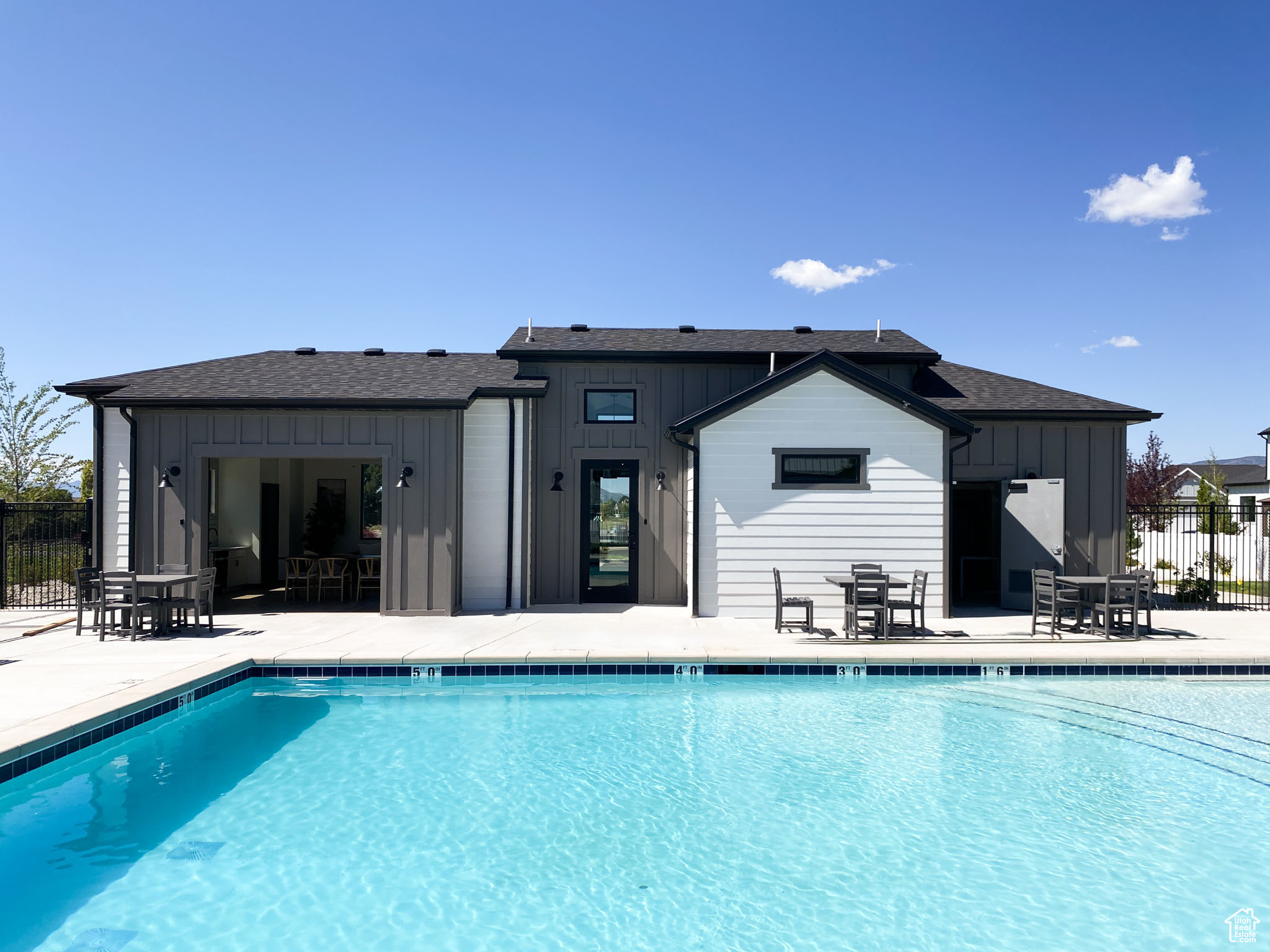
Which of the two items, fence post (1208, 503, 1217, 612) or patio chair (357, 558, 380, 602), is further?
patio chair (357, 558, 380, 602)

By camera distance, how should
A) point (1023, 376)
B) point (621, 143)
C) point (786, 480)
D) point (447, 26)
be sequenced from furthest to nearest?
point (621, 143), point (1023, 376), point (447, 26), point (786, 480)

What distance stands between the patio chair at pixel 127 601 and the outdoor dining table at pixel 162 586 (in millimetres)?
77

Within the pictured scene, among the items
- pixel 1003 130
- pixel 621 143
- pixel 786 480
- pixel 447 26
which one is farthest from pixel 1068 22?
pixel 447 26

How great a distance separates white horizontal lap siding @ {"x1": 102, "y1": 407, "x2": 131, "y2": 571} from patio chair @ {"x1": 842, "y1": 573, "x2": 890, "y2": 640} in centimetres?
1091

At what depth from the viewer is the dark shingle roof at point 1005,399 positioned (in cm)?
Result: 1151

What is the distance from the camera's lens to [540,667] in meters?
7.33

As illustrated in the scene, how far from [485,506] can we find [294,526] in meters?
6.73

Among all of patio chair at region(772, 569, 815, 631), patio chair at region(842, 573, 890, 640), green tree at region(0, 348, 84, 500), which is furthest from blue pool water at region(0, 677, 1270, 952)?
green tree at region(0, 348, 84, 500)

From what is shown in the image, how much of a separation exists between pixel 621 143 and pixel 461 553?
32.2ft

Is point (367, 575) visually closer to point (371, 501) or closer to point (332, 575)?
point (332, 575)

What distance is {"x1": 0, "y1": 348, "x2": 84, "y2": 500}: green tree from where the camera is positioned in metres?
19.1

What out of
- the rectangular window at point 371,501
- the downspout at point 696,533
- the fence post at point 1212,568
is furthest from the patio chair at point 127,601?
the fence post at point 1212,568

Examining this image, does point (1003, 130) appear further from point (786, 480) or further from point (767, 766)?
point (767, 766)

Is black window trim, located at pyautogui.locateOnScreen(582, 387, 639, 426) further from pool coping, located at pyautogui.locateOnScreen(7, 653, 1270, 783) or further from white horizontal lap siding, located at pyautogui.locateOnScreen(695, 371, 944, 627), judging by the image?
pool coping, located at pyautogui.locateOnScreen(7, 653, 1270, 783)
